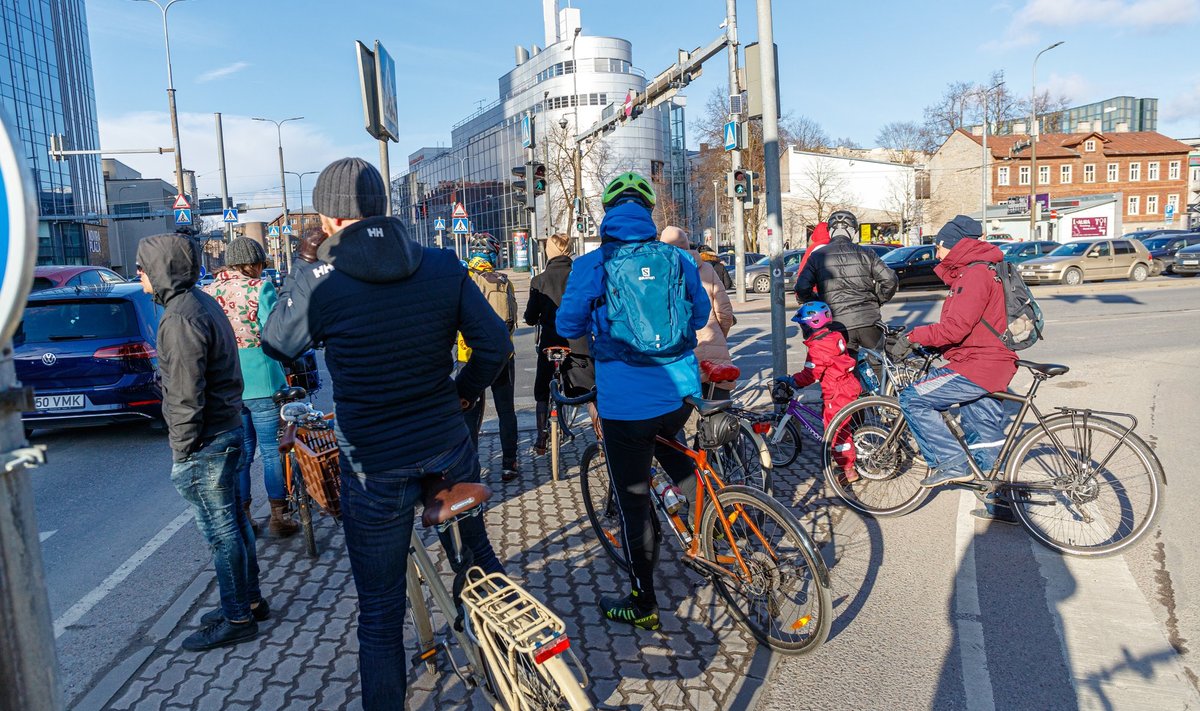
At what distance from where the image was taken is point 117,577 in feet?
16.0

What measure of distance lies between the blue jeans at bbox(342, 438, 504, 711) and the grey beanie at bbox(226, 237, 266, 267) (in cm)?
307

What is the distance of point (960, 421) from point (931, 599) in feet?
4.39

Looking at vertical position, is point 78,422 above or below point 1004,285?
below

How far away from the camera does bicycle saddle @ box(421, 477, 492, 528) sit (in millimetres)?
2676

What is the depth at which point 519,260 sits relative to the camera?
58.9 meters

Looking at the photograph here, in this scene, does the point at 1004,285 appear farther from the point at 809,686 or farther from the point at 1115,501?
the point at 809,686

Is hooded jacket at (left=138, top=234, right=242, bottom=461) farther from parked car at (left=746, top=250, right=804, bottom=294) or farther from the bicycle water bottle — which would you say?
parked car at (left=746, top=250, right=804, bottom=294)

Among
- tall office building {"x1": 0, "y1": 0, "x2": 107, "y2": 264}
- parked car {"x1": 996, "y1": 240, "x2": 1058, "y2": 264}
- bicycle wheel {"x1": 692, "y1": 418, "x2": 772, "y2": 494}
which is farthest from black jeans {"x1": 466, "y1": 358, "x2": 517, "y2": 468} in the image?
tall office building {"x1": 0, "y1": 0, "x2": 107, "y2": 264}

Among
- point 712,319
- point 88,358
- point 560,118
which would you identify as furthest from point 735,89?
point 560,118

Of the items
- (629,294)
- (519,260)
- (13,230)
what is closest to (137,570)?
(629,294)

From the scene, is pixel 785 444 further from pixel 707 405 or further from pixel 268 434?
pixel 268 434

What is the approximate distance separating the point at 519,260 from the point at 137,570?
54655mm

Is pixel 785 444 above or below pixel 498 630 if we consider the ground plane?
below

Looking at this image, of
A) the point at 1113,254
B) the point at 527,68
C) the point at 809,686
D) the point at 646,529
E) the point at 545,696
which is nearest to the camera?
the point at 545,696
